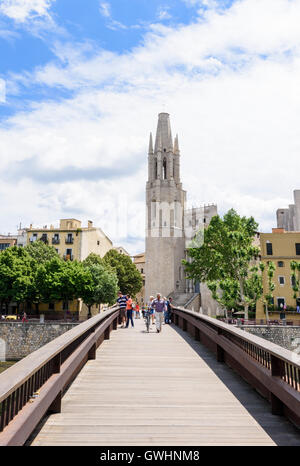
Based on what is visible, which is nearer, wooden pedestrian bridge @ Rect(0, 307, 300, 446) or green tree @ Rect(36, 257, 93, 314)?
wooden pedestrian bridge @ Rect(0, 307, 300, 446)

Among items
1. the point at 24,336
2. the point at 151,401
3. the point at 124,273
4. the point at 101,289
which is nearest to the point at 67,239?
the point at 124,273

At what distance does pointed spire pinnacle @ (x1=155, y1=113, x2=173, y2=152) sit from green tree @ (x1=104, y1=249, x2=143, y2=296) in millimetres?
24160

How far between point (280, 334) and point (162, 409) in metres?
30.9

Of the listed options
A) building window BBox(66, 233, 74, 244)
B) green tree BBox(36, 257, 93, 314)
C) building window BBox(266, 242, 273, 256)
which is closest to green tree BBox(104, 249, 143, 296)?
building window BBox(66, 233, 74, 244)

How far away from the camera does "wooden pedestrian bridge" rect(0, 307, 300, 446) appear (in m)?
3.87

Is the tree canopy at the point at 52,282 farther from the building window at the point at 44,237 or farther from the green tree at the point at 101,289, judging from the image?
the building window at the point at 44,237

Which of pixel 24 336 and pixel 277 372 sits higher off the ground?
pixel 277 372

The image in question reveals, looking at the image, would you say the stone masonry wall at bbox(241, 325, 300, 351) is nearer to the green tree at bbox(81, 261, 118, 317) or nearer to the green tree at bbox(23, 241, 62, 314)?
the green tree at bbox(81, 261, 118, 317)

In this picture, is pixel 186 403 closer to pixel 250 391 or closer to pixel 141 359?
pixel 250 391

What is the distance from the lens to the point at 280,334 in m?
32.8

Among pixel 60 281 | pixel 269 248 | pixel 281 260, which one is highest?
pixel 269 248

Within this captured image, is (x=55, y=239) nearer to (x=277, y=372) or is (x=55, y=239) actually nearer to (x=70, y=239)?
(x=70, y=239)

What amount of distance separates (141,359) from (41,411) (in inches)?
192

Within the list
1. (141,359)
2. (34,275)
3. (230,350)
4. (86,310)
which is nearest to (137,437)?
(230,350)
